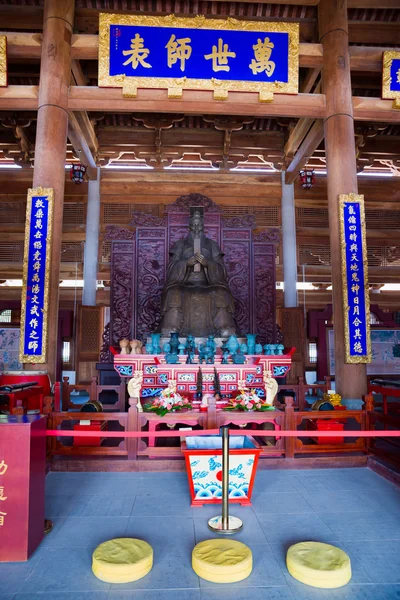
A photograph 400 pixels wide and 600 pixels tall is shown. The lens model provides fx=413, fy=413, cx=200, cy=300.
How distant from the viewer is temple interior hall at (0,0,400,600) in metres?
2.22

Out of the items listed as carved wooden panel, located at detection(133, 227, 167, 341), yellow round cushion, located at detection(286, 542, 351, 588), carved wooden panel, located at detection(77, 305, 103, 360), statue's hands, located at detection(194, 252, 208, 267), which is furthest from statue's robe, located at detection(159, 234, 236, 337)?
yellow round cushion, located at detection(286, 542, 351, 588)

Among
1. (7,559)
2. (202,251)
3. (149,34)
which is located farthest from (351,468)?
(149,34)

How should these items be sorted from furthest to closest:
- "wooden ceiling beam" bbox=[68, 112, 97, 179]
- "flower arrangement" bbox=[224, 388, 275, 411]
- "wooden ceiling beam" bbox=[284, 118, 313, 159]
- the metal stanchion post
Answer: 1. "wooden ceiling beam" bbox=[284, 118, 313, 159]
2. "wooden ceiling beam" bbox=[68, 112, 97, 179]
3. "flower arrangement" bbox=[224, 388, 275, 411]
4. the metal stanchion post

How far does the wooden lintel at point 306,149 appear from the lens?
23.8ft

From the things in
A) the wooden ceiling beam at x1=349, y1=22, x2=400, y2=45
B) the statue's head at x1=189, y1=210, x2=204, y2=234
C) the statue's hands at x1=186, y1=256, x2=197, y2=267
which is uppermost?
the wooden ceiling beam at x1=349, y1=22, x2=400, y2=45

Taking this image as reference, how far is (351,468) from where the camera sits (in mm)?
3828

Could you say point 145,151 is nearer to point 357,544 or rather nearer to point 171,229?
point 171,229


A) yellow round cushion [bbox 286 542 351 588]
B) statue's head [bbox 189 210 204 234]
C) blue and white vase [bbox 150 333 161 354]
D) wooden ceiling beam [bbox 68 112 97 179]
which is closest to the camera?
yellow round cushion [bbox 286 542 351 588]

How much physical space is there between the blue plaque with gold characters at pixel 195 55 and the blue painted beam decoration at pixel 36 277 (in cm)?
201

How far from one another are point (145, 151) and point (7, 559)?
8261 mm

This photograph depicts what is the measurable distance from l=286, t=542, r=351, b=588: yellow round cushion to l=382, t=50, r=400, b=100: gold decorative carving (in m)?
6.30

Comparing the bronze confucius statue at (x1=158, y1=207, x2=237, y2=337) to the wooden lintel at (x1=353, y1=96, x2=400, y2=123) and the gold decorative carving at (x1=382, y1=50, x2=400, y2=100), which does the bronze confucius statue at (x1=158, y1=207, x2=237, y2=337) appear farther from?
the gold decorative carving at (x1=382, y1=50, x2=400, y2=100)

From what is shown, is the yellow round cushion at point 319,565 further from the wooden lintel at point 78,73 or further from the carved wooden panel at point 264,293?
the wooden lintel at point 78,73

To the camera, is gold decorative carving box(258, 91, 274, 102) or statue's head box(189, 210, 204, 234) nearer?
gold decorative carving box(258, 91, 274, 102)
